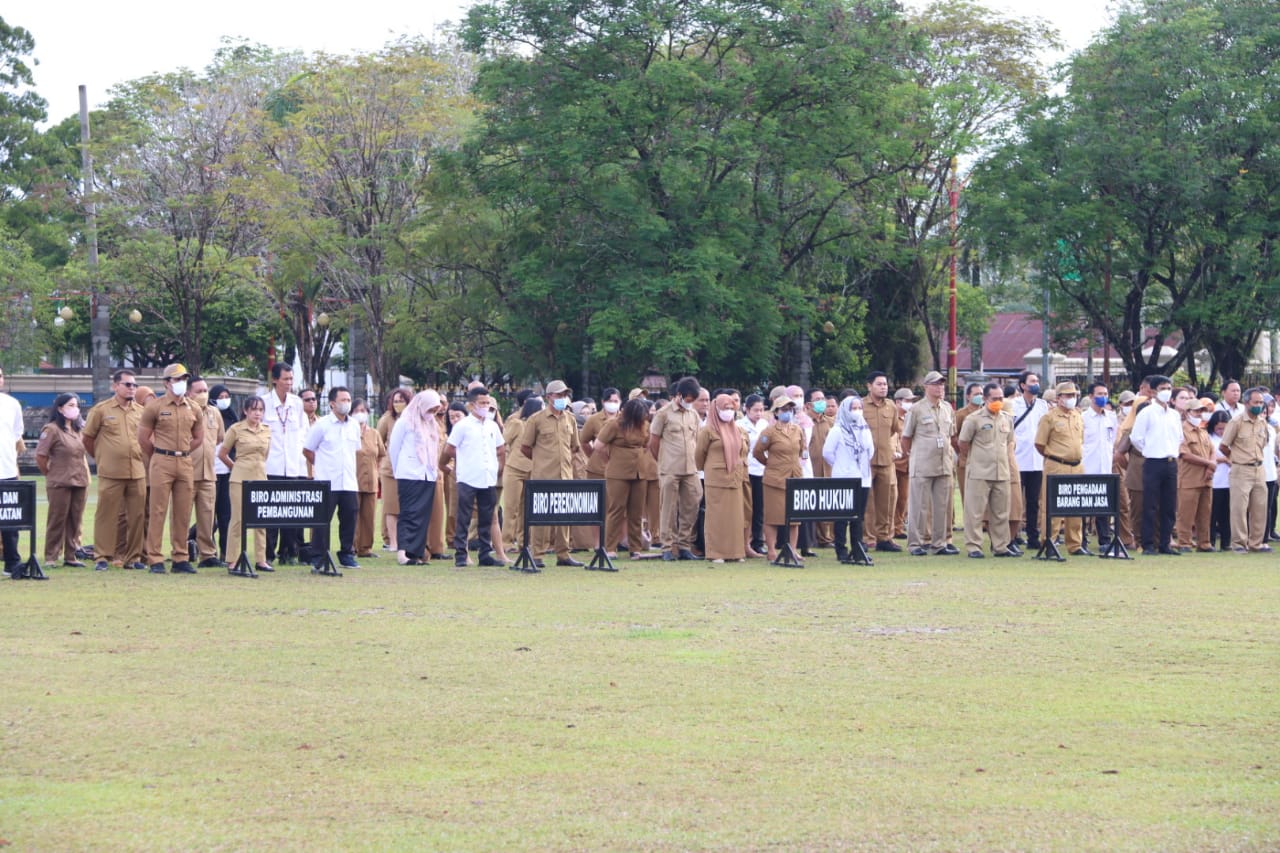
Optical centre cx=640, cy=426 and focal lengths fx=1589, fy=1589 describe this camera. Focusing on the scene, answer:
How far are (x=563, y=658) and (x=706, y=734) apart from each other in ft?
8.18

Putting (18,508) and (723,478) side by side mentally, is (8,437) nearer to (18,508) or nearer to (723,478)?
(18,508)

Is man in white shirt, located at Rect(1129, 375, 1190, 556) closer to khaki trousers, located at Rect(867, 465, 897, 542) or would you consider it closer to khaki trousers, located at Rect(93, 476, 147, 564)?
khaki trousers, located at Rect(867, 465, 897, 542)

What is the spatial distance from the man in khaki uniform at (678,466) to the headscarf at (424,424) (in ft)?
7.98

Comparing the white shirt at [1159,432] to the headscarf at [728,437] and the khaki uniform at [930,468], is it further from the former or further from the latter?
the headscarf at [728,437]

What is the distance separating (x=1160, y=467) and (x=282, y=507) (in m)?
10.0

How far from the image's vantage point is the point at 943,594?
46.5 ft

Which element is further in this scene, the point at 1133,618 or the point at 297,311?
the point at 297,311

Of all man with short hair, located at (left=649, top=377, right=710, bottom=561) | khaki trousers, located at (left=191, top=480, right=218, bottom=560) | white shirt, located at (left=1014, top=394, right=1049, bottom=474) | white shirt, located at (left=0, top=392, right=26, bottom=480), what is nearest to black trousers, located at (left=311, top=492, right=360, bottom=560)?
khaki trousers, located at (left=191, top=480, right=218, bottom=560)

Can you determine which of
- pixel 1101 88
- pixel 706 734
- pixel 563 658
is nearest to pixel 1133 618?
pixel 563 658

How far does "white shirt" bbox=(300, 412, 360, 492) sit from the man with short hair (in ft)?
11.0

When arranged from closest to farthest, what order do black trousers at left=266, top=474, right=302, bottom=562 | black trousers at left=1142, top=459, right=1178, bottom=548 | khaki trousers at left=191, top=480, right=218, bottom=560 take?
khaki trousers at left=191, top=480, right=218, bottom=560
black trousers at left=266, top=474, right=302, bottom=562
black trousers at left=1142, top=459, right=1178, bottom=548

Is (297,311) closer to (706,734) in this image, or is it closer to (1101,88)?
(1101,88)

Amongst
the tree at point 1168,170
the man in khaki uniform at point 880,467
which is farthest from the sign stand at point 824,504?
the tree at point 1168,170

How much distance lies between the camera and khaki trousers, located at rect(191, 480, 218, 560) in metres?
16.4
